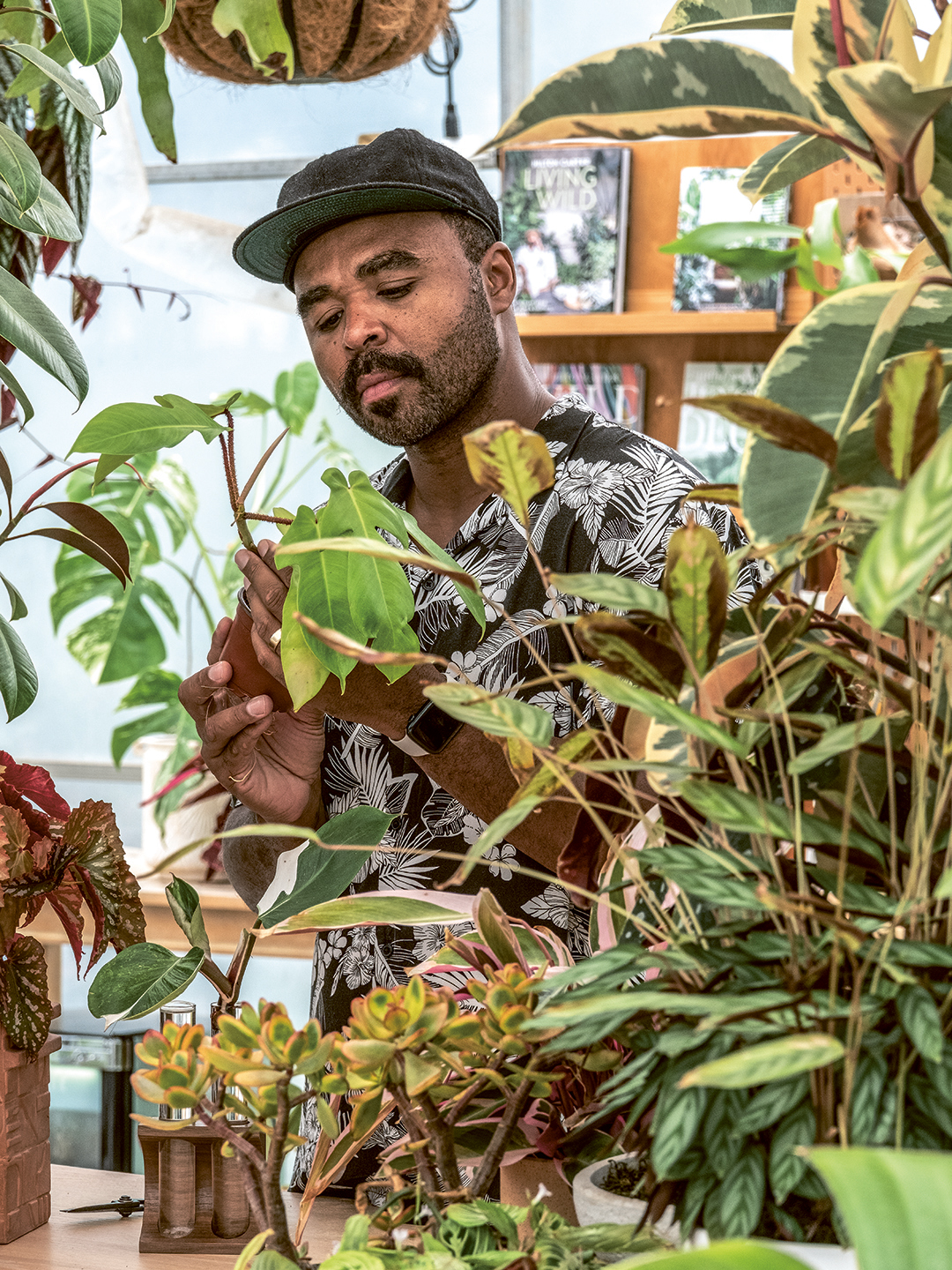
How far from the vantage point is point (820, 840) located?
1.22 feet

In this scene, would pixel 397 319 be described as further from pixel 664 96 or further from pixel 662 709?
pixel 662 709

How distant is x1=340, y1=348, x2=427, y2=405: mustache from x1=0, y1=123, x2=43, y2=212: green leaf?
0.42 m

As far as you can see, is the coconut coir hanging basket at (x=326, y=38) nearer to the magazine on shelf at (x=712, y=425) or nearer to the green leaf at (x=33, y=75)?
the green leaf at (x=33, y=75)

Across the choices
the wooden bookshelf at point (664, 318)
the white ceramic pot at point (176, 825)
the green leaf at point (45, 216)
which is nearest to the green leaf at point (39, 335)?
the green leaf at point (45, 216)

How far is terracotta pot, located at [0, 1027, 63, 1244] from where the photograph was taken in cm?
70

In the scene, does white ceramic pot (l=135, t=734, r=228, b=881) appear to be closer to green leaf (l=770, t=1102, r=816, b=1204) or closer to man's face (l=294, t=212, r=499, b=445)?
man's face (l=294, t=212, r=499, b=445)

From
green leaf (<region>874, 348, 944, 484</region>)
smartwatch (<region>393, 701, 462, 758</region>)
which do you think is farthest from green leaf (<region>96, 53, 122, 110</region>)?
green leaf (<region>874, 348, 944, 484</region>)

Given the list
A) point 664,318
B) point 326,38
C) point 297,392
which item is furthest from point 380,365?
point 297,392

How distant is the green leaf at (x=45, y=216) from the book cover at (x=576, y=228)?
140cm

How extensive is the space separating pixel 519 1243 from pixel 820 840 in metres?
0.18

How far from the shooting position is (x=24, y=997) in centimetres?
72

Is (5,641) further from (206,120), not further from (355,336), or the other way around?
(206,120)

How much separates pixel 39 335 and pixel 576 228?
1520 millimetres

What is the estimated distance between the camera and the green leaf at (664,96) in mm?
382
